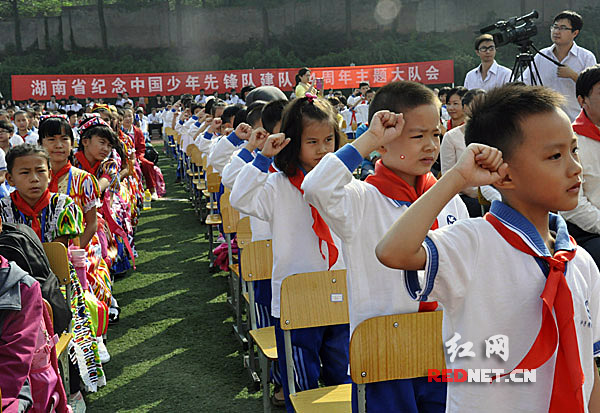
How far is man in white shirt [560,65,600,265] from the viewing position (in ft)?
10.2

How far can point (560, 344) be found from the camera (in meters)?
1.25

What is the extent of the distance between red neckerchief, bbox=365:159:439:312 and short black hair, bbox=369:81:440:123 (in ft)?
0.63

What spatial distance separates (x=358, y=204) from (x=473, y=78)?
15.7 feet

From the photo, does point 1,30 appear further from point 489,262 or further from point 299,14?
point 489,262

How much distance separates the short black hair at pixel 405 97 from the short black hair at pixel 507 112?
0.48 metres

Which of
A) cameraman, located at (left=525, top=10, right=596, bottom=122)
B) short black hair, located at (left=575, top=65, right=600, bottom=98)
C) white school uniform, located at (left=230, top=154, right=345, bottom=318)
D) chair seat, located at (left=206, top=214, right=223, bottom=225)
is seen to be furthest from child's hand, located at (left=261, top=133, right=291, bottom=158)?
cameraman, located at (left=525, top=10, right=596, bottom=122)

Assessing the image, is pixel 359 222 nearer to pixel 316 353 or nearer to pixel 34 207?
pixel 316 353

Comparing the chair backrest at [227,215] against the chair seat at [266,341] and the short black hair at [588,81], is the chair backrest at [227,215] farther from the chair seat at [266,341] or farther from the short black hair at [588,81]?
the short black hair at [588,81]

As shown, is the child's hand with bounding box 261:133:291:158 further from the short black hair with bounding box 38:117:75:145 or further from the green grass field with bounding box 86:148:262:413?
the short black hair with bounding box 38:117:75:145

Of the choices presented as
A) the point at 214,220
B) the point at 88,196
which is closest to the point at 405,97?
the point at 88,196

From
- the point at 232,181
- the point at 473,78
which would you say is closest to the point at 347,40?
the point at 473,78

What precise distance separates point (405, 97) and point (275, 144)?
81 cm

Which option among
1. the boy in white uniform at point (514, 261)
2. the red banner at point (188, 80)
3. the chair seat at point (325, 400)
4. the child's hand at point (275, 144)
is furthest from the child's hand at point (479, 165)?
the red banner at point (188, 80)

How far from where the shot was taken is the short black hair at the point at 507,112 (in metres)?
1.31
